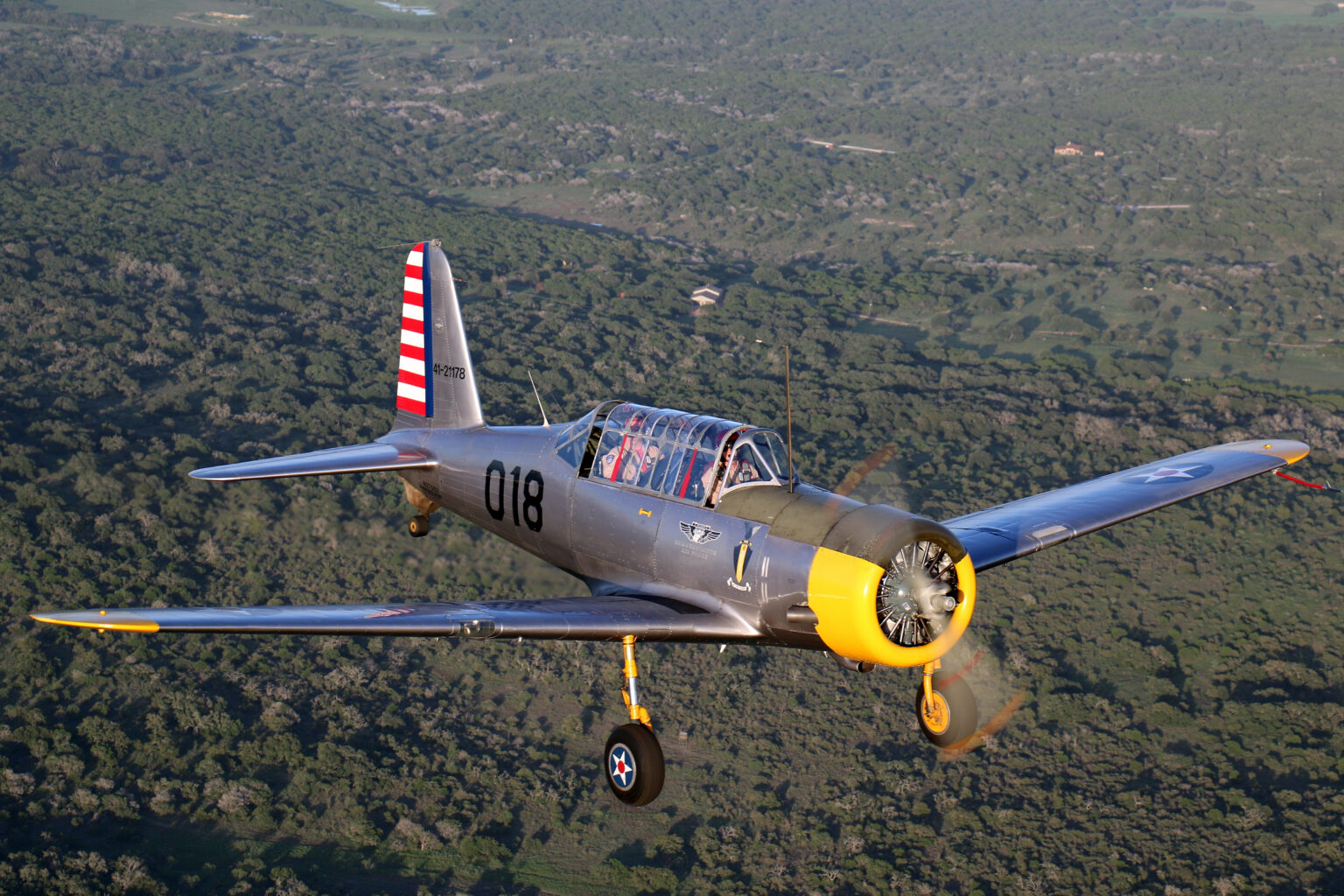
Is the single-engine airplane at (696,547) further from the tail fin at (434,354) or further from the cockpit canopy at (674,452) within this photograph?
the tail fin at (434,354)

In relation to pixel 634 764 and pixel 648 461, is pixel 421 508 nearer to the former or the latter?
pixel 648 461

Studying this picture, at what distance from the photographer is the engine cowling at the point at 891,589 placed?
52.2 ft

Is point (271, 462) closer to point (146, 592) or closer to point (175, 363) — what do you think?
point (146, 592)

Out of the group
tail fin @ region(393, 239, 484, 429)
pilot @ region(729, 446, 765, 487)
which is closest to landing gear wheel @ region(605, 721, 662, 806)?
pilot @ region(729, 446, 765, 487)

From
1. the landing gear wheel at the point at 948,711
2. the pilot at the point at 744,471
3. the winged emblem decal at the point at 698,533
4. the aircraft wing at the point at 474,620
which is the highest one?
the pilot at the point at 744,471

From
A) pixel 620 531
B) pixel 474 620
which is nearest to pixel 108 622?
pixel 474 620

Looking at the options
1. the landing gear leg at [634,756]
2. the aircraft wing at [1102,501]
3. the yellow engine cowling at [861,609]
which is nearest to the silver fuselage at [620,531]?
the yellow engine cowling at [861,609]

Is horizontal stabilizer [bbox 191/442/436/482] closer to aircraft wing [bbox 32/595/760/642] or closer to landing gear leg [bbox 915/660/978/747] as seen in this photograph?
aircraft wing [bbox 32/595/760/642]

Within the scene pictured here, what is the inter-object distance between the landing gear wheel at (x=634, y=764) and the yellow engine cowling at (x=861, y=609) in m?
3.19

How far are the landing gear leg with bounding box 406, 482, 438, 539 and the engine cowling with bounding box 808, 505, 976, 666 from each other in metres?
10.8

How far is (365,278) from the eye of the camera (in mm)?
79188

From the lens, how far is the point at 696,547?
59.5 feet

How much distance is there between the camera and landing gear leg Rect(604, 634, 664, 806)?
17516mm

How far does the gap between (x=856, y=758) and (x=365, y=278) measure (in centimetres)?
5126
